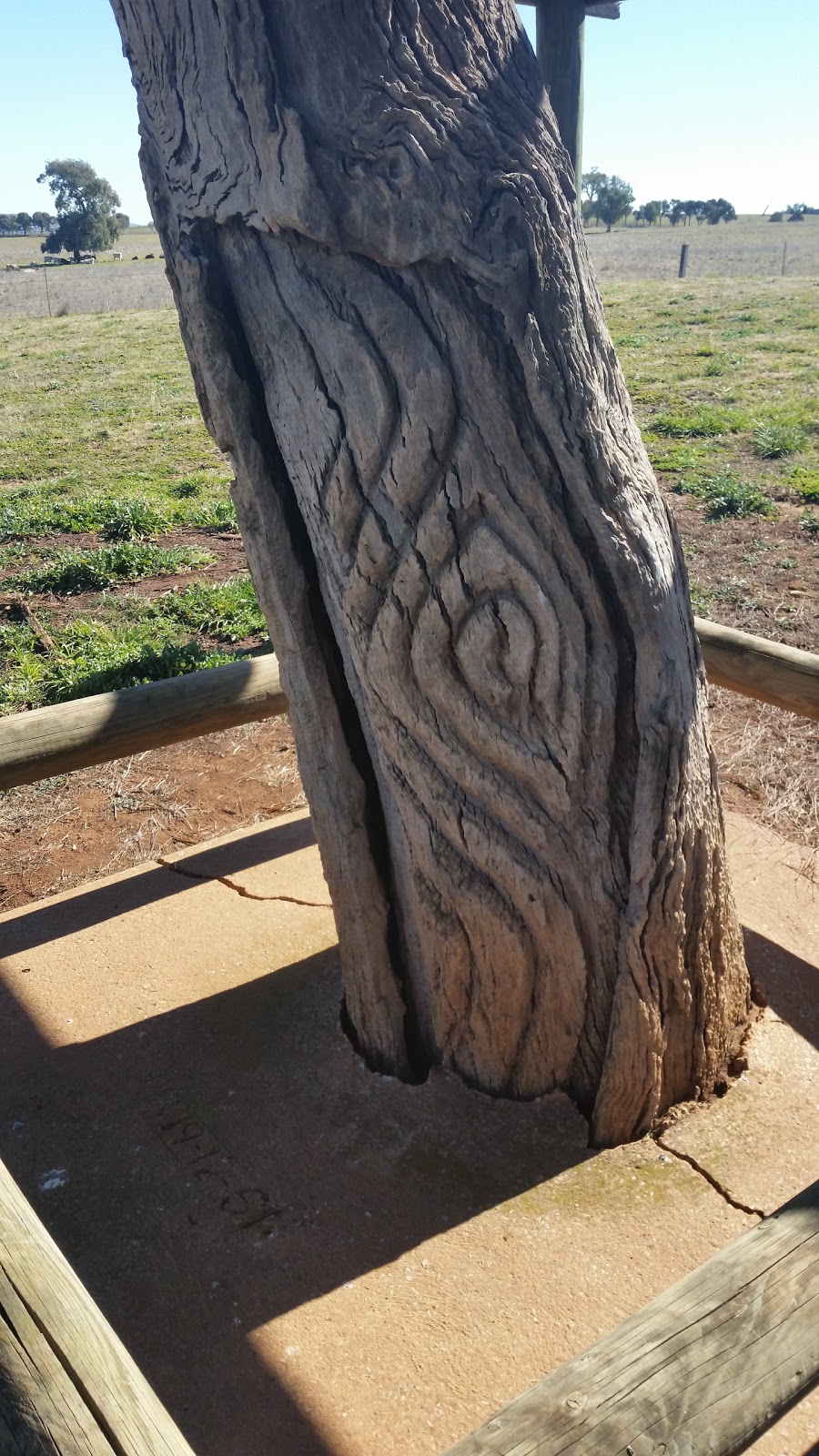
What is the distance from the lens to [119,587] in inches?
229

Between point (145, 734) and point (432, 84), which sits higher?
point (432, 84)

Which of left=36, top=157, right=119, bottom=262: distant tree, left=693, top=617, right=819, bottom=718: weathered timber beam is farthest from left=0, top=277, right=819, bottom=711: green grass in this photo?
left=36, top=157, right=119, bottom=262: distant tree

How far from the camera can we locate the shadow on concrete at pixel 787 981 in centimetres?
258

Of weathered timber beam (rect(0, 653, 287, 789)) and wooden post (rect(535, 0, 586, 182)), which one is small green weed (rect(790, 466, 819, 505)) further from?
weathered timber beam (rect(0, 653, 287, 789))

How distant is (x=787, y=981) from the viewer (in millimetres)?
2715

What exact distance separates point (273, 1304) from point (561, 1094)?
74 centimetres

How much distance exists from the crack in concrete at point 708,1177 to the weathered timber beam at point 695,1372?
82 centimetres

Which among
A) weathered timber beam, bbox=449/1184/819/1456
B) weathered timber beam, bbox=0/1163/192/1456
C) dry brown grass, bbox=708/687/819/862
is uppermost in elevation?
weathered timber beam, bbox=0/1163/192/1456

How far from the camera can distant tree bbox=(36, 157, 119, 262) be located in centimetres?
4600

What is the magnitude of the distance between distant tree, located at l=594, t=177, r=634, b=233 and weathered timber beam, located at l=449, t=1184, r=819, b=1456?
60384 millimetres

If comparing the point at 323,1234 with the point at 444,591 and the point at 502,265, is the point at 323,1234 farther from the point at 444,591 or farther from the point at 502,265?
the point at 502,265

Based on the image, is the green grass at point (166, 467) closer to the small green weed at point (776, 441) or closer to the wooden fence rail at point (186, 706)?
the small green weed at point (776, 441)

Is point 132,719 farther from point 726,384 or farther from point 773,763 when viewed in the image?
point 726,384

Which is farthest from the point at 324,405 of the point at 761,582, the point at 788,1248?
Answer: the point at 761,582
